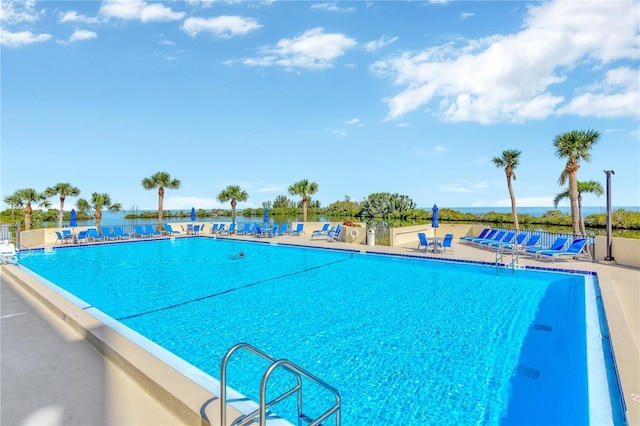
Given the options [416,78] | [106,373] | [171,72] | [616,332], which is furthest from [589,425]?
[171,72]

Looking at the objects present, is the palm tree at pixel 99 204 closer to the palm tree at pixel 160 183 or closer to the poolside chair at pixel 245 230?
the palm tree at pixel 160 183

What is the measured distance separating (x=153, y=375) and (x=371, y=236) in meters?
12.3

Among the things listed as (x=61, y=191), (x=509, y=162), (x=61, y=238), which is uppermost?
(x=509, y=162)

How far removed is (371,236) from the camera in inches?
563

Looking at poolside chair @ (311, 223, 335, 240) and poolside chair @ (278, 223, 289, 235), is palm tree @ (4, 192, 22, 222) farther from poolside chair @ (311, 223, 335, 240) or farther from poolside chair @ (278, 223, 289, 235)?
poolside chair @ (311, 223, 335, 240)

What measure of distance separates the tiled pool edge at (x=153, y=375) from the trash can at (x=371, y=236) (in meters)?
11.4

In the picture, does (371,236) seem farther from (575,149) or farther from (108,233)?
(108,233)

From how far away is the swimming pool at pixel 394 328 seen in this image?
3.25 m

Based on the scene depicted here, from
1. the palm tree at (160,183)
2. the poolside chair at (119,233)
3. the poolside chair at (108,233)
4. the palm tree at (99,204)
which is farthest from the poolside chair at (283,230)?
the palm tree at (99,204)

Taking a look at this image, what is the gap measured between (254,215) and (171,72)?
1742 inches

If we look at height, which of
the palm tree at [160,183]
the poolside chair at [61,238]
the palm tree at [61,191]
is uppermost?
the palm tree at [160,183]

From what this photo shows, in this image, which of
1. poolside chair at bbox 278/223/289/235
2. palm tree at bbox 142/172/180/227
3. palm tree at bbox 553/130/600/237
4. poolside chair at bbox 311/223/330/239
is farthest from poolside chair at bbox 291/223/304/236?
palm tree at bbox 553/130/600/237

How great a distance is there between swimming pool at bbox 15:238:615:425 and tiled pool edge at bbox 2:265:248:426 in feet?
3.34

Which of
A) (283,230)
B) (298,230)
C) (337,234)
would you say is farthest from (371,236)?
(283,230)
